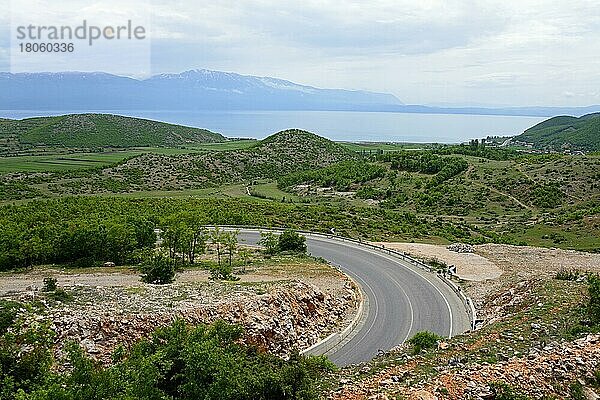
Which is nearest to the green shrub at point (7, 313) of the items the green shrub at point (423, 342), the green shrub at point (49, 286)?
the green shrub at point (49, 286)

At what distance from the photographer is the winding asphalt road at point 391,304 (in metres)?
21.0

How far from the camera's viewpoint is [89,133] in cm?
13862

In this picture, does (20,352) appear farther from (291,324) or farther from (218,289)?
(291,324)

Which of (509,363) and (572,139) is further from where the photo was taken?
(572,139)

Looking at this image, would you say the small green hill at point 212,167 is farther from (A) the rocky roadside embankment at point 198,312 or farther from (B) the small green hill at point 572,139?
(B) the small green hill at point 572,139

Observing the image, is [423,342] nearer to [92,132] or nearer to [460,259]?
[460,259]

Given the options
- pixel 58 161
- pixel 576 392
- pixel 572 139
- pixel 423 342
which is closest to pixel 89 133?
pixel 58 161

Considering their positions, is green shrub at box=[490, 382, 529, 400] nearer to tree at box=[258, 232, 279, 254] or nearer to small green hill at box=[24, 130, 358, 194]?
tree at box=[258, 232, 279, 254]

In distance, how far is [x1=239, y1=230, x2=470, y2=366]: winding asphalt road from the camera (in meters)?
21.0

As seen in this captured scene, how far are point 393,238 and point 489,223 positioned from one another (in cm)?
2403

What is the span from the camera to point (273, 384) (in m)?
11.8

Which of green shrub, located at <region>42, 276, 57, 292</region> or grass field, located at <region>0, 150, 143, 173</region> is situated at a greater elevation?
grass field, located at <region>0, 150, 143, 173</region>

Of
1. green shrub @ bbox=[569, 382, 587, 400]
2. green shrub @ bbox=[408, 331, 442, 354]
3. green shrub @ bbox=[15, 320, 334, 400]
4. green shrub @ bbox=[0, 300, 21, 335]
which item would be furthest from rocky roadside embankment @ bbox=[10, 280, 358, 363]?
green shrub @ bbox=[569, 382, 587, 400]

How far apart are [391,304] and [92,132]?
133 m
